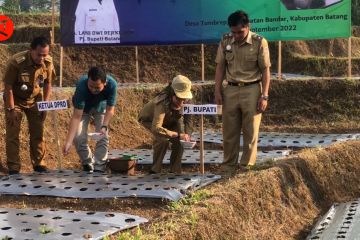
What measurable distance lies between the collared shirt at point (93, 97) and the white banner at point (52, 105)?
0.46 ft

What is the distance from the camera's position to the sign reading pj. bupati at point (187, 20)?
10086 millimetres

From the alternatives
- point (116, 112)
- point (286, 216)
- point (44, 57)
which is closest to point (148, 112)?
point (44, 57)

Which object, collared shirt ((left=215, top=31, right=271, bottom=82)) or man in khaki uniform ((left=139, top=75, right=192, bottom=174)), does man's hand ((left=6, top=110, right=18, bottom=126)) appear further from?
collared shirt ((left=215, top=31, right=271, bottom=82))

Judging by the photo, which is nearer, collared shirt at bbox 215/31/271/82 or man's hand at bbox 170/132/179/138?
collared shirt at bbox 215/31/271/82

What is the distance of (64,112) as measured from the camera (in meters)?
8.43

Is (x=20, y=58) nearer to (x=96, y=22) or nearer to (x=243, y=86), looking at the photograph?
(x=243, y=86)

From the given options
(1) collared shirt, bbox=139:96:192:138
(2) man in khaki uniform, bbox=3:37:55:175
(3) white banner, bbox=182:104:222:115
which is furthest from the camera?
(2) man in khaki uniform, bbox=3:37:55:175

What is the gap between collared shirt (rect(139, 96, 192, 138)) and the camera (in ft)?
19.0

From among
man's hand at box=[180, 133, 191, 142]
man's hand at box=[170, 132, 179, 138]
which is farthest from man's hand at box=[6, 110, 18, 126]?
man's hand at box=[180, 133, 191, 142]

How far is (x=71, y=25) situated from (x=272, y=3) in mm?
3804

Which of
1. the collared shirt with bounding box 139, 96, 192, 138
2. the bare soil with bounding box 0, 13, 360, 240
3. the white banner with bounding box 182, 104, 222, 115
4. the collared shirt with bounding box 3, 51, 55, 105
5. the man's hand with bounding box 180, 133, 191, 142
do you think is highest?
the collared shirt with bounding box 3, 51, 55, 105

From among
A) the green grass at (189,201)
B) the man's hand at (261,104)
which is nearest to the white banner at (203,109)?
the man's hand at (261,104)

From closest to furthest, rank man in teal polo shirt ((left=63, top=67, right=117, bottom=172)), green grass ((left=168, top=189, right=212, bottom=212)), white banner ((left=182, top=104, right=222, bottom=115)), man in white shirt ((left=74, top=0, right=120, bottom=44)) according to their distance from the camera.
A: green grass ((left=168, top=189, right=212, bottom=212)) < white banner ((left=182, top=104, right=222, bottom=115)) < man in teal polo shirt ((left=63, top=67, right=117, bottom=172)) < man in white shirt ((left=74, top=0, right=120, bottom=44))

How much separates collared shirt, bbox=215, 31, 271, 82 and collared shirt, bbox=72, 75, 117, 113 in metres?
1.19
